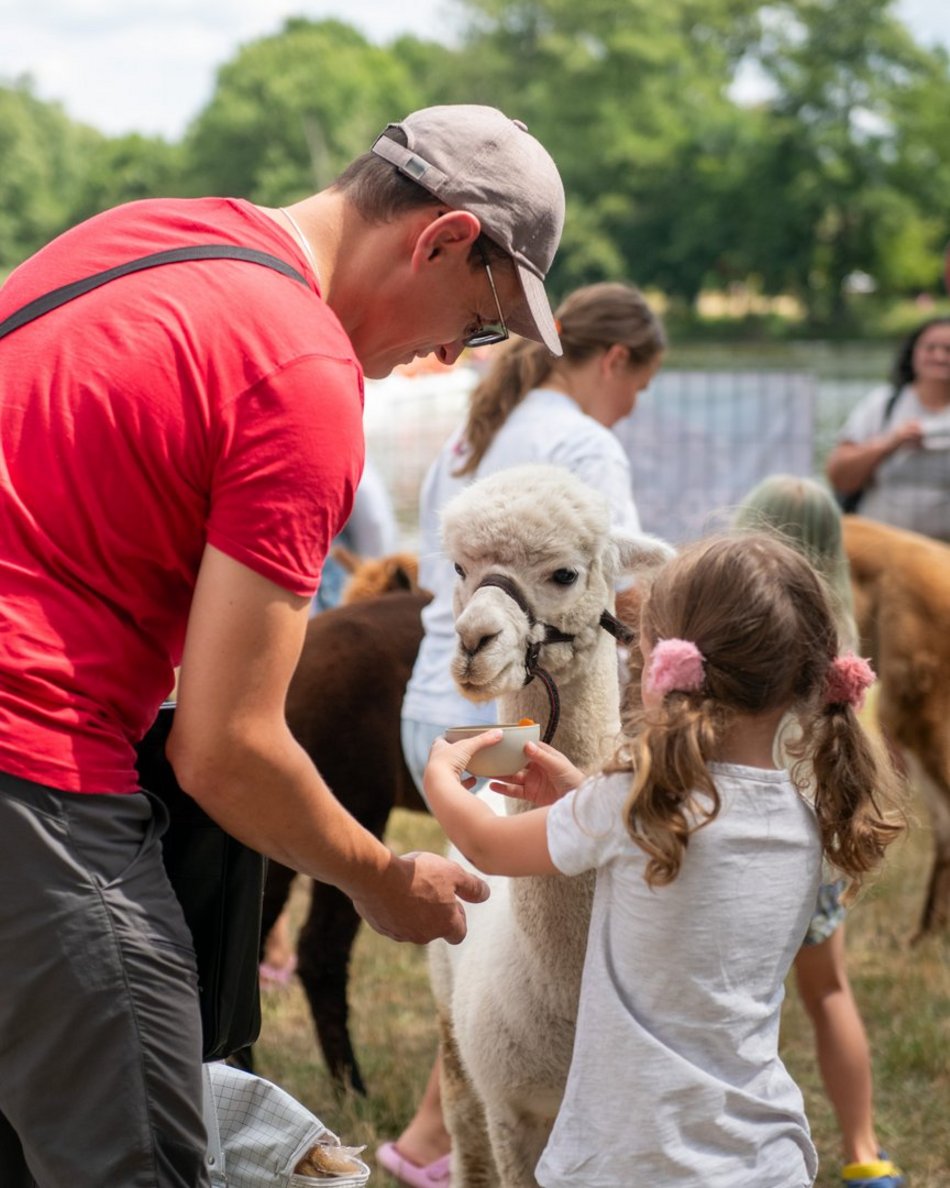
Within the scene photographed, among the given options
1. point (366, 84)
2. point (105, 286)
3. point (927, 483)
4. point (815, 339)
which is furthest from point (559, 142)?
point (105, 286)

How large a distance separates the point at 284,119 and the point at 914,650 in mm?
85832

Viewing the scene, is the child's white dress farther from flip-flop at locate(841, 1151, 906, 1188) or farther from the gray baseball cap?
flip-flop at locate(841, 1151, 906, 1188)

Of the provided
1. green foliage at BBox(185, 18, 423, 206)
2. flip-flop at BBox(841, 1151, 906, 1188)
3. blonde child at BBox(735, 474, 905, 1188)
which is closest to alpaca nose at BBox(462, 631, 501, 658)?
blonde child at BBox(735, 474, 905, 1188)

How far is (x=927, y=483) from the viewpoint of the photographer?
600 centimetres

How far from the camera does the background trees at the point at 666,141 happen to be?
206 ft

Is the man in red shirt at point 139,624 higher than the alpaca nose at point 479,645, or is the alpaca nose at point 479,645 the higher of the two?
the man in red shirt at point 139,624

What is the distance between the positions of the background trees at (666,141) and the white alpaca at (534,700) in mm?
59131

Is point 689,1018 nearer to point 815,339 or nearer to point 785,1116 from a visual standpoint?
point 785,1116

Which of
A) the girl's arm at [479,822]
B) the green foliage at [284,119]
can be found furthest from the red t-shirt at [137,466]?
the green foliage at [284,119]

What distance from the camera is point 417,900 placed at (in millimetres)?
1854

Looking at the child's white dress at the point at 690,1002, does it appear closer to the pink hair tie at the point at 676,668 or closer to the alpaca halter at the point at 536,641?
the pink hair tie at the point at 676,668

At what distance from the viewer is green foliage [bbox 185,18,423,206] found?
8119cm

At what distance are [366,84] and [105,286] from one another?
9485 cm

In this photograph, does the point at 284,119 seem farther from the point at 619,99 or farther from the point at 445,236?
the point at 445,236
